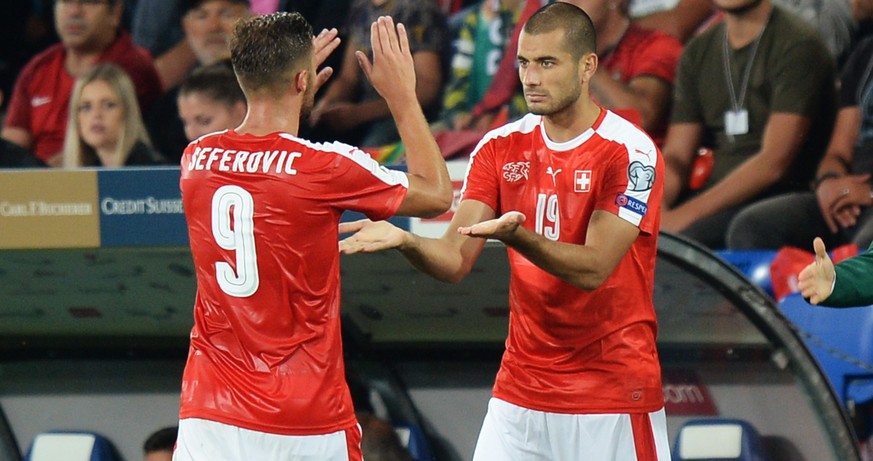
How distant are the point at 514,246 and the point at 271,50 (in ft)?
2.57

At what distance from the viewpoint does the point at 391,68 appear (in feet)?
11.0

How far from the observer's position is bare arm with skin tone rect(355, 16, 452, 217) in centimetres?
329

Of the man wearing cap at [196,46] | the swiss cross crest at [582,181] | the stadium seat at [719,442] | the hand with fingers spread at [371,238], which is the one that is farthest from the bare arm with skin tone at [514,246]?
the man wearing cap at [196,46]

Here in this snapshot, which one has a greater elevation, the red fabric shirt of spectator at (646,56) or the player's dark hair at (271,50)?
the red fabric shirt of spectator at (646,56)

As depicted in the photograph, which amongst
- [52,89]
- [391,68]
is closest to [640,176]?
[391,68]

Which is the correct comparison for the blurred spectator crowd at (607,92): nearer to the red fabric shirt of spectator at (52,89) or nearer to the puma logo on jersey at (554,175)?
the red fabric shirt of spectator at (52,89)

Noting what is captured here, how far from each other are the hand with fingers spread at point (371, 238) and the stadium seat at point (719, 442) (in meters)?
2.23

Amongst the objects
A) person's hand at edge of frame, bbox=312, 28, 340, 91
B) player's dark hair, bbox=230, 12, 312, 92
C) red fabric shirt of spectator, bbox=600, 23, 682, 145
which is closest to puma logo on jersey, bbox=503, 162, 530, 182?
person's hand at edge of frame, bbox=312, 28, 340, 91

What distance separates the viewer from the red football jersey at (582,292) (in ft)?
11.7

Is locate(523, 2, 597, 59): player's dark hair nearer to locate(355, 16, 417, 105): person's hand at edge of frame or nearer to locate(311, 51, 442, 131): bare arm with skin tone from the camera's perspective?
locate(355, 16, 417, 105): person's hand at edge of frame

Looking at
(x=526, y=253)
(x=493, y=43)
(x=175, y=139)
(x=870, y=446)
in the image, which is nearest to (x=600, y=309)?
(x=526, y=253)

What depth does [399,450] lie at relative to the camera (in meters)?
5.52

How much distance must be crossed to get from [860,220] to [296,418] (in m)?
3.02

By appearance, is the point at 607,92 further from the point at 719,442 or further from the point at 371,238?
the point at 371,238
